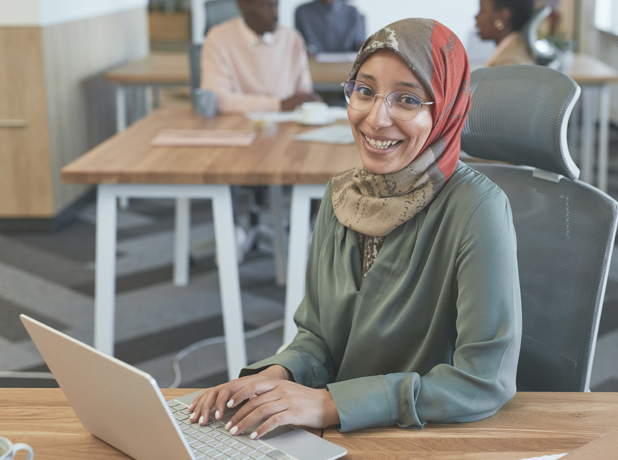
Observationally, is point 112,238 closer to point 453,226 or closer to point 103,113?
point 453,226

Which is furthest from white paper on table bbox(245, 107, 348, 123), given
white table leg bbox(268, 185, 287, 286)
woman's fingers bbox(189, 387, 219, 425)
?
woman's fingers bbox(189, 387, 219, 425)

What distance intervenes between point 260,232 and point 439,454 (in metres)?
2.70

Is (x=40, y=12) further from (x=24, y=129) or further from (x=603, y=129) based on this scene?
(x=603, y=129)

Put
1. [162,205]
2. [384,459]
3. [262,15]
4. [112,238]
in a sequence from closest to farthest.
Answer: [384,459]
[112,238]
[262,15]
[162,205]

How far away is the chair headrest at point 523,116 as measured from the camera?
1073 millimetres

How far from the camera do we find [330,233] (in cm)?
110

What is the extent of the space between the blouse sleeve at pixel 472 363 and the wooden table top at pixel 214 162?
3.31ft

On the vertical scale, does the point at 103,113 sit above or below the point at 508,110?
below

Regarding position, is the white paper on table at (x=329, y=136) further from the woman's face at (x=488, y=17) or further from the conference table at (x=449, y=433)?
the conference table at (x=449, y=433)

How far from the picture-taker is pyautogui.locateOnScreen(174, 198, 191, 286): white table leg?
301 cm

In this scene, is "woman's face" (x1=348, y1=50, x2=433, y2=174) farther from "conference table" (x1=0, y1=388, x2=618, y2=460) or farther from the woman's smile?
"conference table" (x1=0, y1=388, x2=618, y2=460)

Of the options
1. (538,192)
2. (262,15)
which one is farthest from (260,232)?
(538,192)

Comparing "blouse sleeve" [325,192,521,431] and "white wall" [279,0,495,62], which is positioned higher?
"white wall" [279,0,495,62]

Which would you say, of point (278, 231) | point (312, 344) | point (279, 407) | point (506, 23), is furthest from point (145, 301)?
point (279, 407)
